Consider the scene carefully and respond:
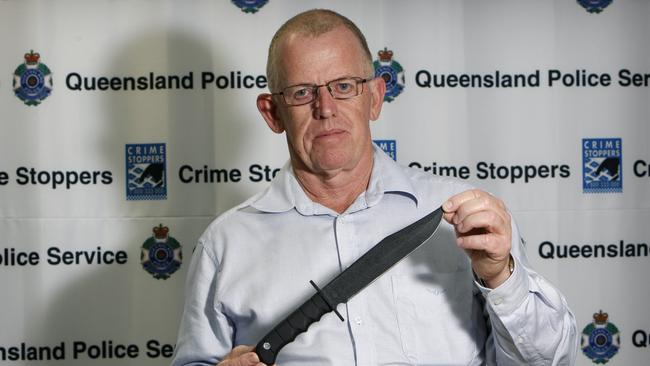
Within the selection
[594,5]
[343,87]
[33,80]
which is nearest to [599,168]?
[594,5]

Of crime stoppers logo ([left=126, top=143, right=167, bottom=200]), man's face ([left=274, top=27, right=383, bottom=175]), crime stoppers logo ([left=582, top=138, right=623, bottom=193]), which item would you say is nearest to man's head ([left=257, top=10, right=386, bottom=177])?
man's face ([left=274, top=27, right=383, bottom=175])

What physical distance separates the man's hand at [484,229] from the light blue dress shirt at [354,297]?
0.42 ft

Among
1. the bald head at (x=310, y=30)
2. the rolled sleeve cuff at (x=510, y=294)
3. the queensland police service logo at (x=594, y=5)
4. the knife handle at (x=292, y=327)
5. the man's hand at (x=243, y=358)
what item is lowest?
the man's hand at (x=243, y=358)

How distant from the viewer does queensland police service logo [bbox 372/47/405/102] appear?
2.20m

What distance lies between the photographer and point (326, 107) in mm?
1288

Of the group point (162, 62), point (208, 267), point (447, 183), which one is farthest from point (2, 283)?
point (447, 183)

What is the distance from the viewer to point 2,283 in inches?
87.4

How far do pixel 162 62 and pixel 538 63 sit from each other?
122cm

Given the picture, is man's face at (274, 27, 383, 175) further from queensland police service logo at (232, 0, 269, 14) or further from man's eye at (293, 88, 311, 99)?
queensland police service logo at (232, 0, 269, 14)

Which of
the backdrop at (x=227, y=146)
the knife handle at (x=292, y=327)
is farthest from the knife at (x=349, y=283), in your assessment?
the backdrop at (x=227, y=146)

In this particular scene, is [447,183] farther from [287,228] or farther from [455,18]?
[455,18]

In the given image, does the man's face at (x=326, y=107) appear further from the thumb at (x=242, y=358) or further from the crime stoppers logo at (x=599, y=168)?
the crime stoppers logo at (x=599, y=168)

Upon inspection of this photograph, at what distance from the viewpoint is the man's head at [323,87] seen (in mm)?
1296

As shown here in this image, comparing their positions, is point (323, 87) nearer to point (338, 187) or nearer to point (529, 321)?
point (338, 187)
